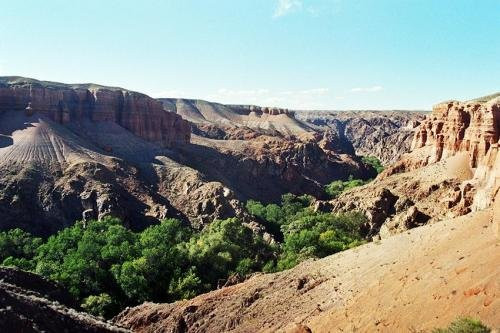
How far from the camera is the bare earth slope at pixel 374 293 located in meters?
22.9

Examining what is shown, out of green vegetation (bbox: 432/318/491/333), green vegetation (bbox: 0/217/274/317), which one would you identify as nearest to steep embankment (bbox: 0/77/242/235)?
green vegetation (bbox: 0/217/274/317)

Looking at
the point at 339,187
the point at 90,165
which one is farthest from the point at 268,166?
the point at 90,165

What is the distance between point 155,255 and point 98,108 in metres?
55.1

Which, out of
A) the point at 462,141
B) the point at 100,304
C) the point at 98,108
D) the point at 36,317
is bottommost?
the point at 100,304

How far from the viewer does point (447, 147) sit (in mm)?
73562

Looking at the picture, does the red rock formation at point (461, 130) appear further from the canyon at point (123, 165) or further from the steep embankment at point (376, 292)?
the canyon at point (123, 165)

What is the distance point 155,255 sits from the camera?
46906 millimetres

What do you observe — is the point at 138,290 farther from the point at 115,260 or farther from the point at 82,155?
the point at 82,155

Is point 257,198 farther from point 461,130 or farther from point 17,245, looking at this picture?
point 17,245

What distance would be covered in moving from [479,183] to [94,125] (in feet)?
212

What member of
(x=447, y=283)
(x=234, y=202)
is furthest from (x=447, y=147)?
(x=447, y=283)

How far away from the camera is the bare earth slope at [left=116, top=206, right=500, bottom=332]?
2292 cm

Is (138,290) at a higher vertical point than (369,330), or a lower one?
lower

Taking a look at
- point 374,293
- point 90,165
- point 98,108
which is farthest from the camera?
point 98,108
